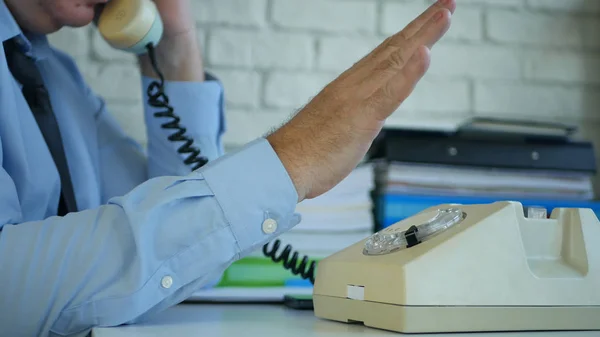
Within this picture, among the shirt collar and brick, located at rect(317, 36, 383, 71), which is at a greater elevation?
the shirt collar

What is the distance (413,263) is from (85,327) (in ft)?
1.12

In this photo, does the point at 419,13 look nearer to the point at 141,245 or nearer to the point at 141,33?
the point at 141,33

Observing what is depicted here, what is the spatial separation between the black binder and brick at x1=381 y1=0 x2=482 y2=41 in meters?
0.32

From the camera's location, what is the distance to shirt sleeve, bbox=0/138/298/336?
0.73 m

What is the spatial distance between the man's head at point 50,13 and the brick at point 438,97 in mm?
748

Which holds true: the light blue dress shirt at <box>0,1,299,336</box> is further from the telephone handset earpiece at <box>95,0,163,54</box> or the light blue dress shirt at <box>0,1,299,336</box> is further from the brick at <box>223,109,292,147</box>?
the brick at <box>223,109,292,147</box>

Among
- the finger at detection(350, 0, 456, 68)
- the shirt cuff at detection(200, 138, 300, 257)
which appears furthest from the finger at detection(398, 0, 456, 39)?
the shirt cuff at detection(200, 138, 300, 257)

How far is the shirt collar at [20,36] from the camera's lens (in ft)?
3.54

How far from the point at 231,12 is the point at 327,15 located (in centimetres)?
22

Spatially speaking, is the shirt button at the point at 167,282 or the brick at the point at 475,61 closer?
the shirt button at the point at 167,282

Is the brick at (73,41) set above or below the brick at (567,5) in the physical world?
below

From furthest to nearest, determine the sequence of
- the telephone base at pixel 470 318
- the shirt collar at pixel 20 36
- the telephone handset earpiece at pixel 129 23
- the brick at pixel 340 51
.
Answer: the brick at pixel 340 51
the telephone handset earpiece at pixel 129 23
the shirt collar at pixel 20 36
the telephone base at pixel 470 318

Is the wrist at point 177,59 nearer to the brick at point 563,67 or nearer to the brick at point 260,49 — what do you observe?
the brick at point 260,49

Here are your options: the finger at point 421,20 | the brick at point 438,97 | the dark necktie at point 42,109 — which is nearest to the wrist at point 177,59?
the dark necktie at point 42,109
